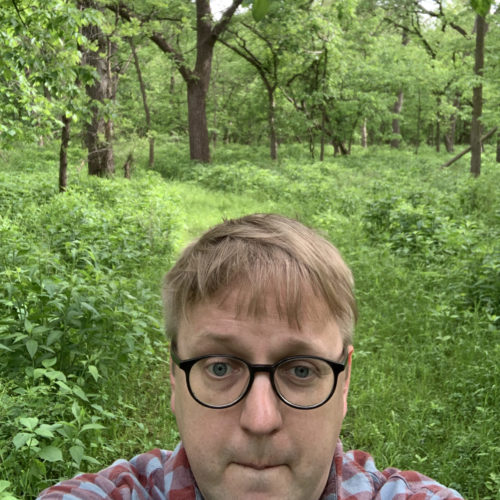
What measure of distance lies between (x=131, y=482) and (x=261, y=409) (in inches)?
18.1

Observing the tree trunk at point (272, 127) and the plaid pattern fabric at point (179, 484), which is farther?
the tree trunk at point (272, 127)

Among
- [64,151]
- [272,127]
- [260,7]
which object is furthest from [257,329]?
[272,127]

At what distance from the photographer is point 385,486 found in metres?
1.28

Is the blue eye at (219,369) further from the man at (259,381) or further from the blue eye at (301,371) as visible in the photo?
the blue eye at (301,371)

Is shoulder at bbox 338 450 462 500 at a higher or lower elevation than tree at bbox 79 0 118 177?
lower

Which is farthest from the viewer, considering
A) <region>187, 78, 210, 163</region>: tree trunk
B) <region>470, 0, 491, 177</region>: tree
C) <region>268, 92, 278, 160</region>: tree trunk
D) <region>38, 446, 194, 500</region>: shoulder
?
<region>268, 92, 278, 160</region>: tree trunk

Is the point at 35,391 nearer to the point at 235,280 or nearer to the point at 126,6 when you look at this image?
the point at 235,280

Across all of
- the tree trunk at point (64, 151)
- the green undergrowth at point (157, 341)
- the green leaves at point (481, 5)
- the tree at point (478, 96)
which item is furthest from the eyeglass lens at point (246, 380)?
the tree at point (478, 96)

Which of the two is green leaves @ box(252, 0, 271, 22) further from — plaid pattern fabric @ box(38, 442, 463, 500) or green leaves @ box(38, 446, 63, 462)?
green leaves @ box(38, 446, 63, 462)

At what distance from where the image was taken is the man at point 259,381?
3.48ft

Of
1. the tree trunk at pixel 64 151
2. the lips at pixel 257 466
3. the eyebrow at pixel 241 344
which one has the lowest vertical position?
the lips at pixel 257 466

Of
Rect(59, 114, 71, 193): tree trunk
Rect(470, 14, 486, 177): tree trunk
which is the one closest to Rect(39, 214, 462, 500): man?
Rect(59, 114, 71, 193): tree trunk

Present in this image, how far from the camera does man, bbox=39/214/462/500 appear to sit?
3.48ft

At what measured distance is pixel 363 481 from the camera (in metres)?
1.28
